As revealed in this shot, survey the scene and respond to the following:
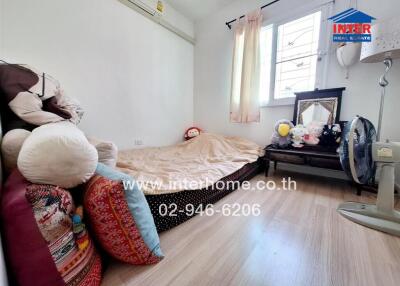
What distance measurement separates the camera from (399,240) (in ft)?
3.28

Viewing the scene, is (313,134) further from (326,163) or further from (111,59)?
(111,59)

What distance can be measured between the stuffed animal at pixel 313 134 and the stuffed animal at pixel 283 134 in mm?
186

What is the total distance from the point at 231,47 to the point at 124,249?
3.03 metres

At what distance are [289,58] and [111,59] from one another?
2356 millimetres

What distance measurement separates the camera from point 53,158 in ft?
1.89

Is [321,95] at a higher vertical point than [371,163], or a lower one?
higher

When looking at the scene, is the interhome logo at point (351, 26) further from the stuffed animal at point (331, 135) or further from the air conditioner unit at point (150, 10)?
the air conditioner unit at point (150, 10)

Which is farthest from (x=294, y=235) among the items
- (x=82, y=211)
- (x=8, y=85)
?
(x=8, y=85)

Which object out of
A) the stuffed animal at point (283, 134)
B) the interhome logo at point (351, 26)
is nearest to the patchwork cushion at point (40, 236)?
the stuffed animal at point (283, 134)

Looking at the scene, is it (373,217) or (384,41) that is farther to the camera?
(384,41)

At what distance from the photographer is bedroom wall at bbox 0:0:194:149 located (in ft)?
5.03

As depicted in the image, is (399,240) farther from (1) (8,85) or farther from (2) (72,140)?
(1) (8,85)

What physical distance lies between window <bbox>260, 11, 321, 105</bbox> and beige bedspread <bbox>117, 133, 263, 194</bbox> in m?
0.86

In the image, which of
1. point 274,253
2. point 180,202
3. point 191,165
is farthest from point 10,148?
point 274,253
